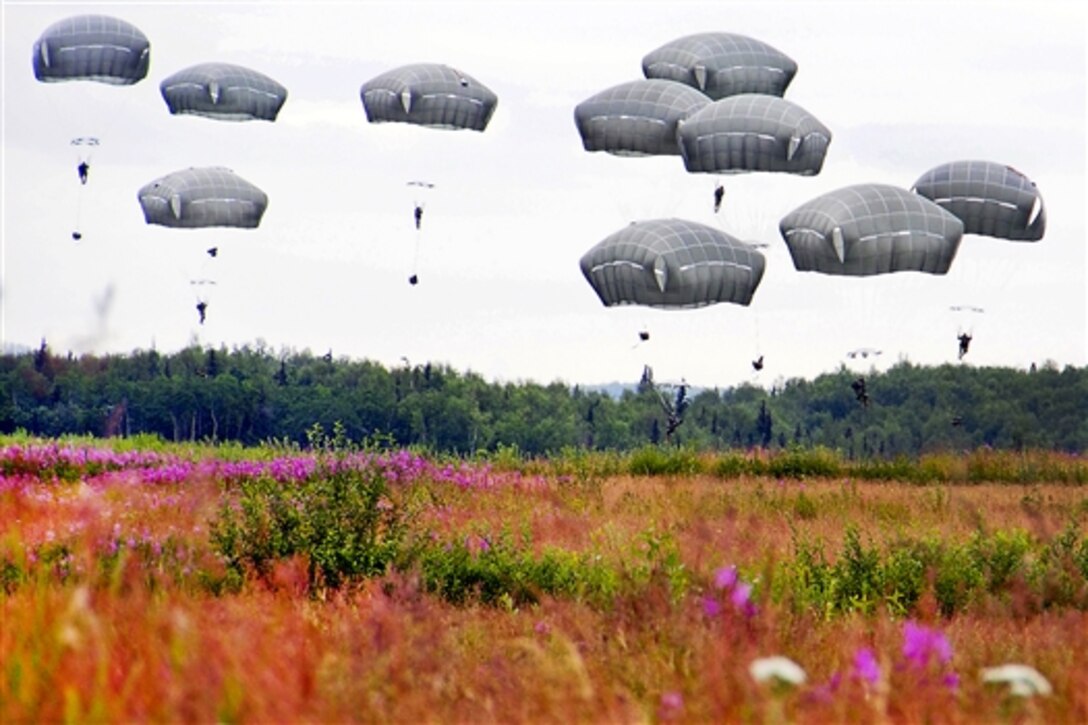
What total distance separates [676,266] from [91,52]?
19.9 metres

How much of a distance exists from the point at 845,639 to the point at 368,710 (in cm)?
402

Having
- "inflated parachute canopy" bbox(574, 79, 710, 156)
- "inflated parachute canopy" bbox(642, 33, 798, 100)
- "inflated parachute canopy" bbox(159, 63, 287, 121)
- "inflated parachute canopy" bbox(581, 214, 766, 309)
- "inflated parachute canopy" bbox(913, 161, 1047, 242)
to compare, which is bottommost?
"inflated parachute canopy" bbox(581, 214, 766, 309)

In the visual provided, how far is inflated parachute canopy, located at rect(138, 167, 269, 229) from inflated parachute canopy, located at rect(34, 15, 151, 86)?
147 inches

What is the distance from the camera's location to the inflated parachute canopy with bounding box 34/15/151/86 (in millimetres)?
44531

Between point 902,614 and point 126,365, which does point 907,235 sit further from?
point 126,365

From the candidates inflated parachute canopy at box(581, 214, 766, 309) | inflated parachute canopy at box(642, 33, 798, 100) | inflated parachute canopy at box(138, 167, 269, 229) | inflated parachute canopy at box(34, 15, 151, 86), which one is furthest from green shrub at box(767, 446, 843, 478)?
inflated parachute canopy at box(34, 15, 151, 86)

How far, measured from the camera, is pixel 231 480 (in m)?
21.8

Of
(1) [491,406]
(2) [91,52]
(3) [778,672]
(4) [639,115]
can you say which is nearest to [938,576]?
(3) [778,672]

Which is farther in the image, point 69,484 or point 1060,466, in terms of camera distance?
point 1060,466

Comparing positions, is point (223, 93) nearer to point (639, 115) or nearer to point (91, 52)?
point (91, 52)

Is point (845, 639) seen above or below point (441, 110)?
below

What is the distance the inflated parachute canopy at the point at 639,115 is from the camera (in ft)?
133

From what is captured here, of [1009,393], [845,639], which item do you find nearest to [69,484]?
[845,639]

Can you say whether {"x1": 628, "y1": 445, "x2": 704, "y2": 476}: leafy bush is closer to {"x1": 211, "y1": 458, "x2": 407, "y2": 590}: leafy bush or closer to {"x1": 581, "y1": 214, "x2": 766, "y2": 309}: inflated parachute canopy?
{"x1": 581, "y1": 214, "x2": 766, "y2": 309}: inflated parachute canopy
